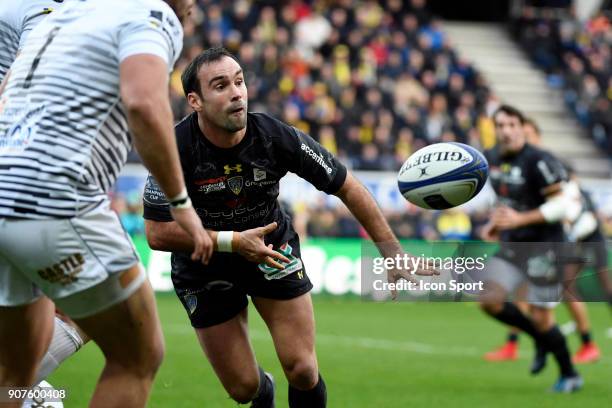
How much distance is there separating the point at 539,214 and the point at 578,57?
67.2 ft

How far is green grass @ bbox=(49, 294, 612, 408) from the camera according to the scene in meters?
7.77

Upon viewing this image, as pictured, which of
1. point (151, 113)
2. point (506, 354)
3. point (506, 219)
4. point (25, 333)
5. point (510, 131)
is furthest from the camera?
point (506, 354)

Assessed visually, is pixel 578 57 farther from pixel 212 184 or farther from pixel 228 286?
pixel 212 184

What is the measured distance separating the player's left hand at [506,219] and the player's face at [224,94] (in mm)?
4342

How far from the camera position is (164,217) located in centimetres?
526

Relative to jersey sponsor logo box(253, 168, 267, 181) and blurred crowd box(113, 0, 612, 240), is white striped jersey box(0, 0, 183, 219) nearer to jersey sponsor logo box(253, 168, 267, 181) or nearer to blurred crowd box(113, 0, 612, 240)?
jersey sponsor logo box(253, 168, 267, 181)

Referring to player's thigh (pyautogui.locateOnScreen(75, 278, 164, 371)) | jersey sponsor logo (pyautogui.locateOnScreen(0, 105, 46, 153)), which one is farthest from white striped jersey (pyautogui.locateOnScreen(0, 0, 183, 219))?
player's thigh (pyautogui.locateOnScreen(75, 278, 164, 371))

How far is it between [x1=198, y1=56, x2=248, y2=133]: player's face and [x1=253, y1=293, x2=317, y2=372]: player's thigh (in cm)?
98

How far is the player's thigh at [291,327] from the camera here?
212 inches

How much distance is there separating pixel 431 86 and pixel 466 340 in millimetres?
13104

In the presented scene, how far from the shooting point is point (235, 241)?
4777mm

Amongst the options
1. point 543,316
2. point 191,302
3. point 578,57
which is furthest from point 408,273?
point 578,57

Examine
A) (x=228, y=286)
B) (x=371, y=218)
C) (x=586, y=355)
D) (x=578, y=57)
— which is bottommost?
(x=578, y=57)

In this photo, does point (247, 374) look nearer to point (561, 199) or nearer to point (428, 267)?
point (428, 267)
